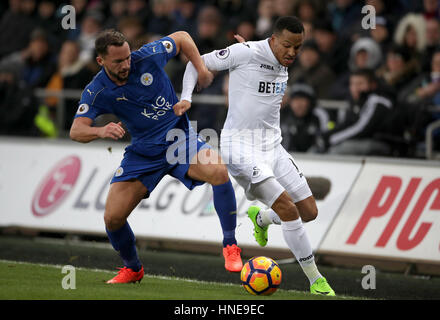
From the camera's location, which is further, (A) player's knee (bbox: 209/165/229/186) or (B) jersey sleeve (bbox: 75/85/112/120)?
(A) player's knee (bbox: 209/165/229/186)

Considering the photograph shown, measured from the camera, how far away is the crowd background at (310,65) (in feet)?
43.7

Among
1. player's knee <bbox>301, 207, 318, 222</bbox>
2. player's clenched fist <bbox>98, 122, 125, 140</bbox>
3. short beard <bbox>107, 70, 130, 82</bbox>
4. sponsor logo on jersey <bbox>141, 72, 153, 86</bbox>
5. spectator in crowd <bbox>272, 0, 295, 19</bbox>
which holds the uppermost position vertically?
short beard <bbox>107, 70, 130, 82</bbox>

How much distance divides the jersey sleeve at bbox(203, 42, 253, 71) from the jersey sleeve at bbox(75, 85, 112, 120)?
128cm

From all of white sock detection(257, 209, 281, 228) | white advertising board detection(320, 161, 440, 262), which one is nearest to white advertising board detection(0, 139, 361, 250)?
white advertising board detection(320, 161, 440, 262)

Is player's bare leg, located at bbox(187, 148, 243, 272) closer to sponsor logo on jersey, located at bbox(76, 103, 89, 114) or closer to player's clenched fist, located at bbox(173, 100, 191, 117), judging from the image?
player's clenched fist, located at bbox(173, 100, 191, 117)

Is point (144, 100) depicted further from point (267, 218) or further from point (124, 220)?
point (267, 218)

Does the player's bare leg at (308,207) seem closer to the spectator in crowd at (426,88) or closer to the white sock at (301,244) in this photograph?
the white sock at (301,244)

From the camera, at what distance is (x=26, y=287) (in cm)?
859

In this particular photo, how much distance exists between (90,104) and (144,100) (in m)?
0.56

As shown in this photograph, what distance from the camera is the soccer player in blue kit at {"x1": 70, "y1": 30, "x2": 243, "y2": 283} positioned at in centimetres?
905

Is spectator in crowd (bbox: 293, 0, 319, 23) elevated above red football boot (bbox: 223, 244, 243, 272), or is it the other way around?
spectator in crowd (bbox: 293, 0, 319, 23)

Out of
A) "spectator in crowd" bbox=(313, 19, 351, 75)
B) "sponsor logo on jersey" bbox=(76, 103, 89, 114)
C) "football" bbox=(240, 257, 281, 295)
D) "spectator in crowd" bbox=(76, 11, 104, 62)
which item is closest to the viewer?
"football" bbox=(240, 257, 281, 295)
